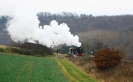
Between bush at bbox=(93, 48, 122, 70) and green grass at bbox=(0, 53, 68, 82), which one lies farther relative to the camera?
bush at bbox=(93, 48, 122, 70)

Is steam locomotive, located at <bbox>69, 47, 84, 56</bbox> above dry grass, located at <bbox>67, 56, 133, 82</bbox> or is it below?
above

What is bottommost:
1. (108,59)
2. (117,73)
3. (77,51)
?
(117,73)

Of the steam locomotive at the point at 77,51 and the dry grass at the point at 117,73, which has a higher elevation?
the steam locomotive at the point at 77,51

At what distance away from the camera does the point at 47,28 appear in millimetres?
87312

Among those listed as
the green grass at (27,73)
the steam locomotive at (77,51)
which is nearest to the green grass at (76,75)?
the green grass at (27,73)

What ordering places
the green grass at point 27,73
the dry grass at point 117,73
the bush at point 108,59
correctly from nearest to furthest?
the green grass at point 27,73, the dry grass at point 117,73, the bush at point 108,59

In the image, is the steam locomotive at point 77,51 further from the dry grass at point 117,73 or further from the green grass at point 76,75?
the dry grass at point 117,73

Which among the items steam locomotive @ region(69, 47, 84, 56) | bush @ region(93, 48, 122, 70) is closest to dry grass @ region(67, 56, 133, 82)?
bush @ region(93, 48, 122, 70)

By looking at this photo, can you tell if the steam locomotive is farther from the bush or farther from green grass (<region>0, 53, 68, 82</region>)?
green grass (<region>0, 53, 68, 82</region>)

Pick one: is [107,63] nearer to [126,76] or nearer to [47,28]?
[126,76]

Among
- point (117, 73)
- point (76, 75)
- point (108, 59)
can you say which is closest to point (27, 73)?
point (76, 75)

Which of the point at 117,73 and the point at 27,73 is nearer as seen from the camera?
the point at 27,73

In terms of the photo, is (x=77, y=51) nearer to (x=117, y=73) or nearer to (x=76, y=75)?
(x=76, y=75)

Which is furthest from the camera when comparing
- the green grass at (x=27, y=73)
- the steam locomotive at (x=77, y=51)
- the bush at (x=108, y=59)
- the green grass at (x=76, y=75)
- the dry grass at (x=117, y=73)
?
the steam locomotive at (x=77, y=51)
